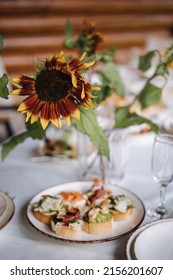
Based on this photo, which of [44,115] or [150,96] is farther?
[150,96]

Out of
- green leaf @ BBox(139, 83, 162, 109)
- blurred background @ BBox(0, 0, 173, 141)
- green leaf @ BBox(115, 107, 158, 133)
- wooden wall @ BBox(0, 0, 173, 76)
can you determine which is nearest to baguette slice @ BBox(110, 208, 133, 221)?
green leaf @ BBox(115, 107, 158, 133)

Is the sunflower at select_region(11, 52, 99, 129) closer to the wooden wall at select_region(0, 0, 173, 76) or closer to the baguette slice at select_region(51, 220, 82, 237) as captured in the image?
the baguette slice at select_region(51, 220, 82, 237)

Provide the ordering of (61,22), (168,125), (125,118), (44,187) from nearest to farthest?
(125,118) → (44,187) → (168,125) → (61,22)

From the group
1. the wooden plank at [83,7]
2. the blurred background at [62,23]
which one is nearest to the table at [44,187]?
the blurred background at [62,23]

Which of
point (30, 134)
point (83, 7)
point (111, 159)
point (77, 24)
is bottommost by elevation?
point (111, 159)

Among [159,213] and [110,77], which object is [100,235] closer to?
[159,213]

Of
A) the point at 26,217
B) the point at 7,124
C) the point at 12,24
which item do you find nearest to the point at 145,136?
the point at 26,217

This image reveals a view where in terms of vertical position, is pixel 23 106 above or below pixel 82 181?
above

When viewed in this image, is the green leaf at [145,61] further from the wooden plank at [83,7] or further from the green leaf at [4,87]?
the wooden plank at [83,7]

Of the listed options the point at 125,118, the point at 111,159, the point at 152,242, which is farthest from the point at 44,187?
the point at 152,242

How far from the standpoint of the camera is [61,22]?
4.21m

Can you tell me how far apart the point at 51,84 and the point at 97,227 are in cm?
36
